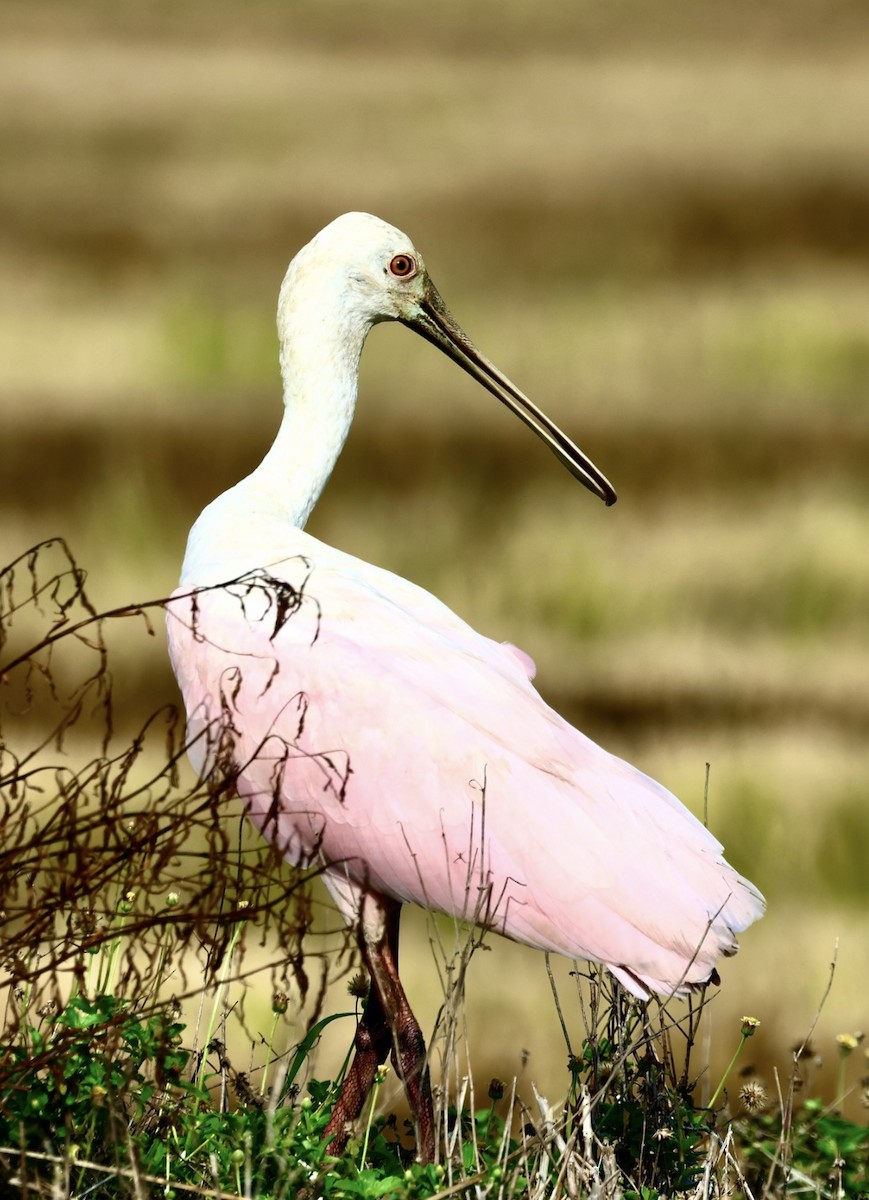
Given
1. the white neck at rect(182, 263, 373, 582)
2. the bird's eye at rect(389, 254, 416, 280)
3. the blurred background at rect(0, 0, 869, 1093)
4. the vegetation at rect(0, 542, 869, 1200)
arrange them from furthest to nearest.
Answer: the blurred background at rect(0, 0, 869, 1093), the bird's eye at rect(389, 254, 416, 280), the white neck at rect(182, 263, 373, 582), the vegetation at rect(0, 542, 869, 1200)

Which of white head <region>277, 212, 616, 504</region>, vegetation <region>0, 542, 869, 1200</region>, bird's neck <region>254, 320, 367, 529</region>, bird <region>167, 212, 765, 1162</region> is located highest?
white head <region>277, 212, 616, 504</region>

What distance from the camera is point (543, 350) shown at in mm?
11156

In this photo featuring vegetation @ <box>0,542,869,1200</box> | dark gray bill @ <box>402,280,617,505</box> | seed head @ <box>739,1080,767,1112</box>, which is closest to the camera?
vegetation @ <box>0,542,869,1200</box>

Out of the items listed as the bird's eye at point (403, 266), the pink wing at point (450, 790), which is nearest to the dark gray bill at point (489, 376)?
the bird's eye at point (403, 266)

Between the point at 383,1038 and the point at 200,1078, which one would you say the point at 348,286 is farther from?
the point at 200,1078

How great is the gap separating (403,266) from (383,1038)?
1836 millimetres

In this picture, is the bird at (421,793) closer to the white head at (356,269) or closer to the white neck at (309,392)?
Answer: the white neck at (309,392)

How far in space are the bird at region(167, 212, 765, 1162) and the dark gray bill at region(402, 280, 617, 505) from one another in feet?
3.05

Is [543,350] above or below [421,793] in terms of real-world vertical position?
above

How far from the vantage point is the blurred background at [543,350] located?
885cm

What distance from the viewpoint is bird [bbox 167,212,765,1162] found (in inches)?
157

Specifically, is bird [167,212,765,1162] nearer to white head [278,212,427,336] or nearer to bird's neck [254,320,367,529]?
bird's neck [254,320,367,529]

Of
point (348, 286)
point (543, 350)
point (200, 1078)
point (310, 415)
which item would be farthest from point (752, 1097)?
point (543, 350)

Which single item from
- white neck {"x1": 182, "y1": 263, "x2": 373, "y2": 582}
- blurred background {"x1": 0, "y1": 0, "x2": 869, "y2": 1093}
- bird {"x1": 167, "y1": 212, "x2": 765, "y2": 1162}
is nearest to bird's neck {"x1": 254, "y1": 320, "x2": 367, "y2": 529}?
white neck {"x1": 182, "y1": 263, "x2": 373, "y2": 582}
